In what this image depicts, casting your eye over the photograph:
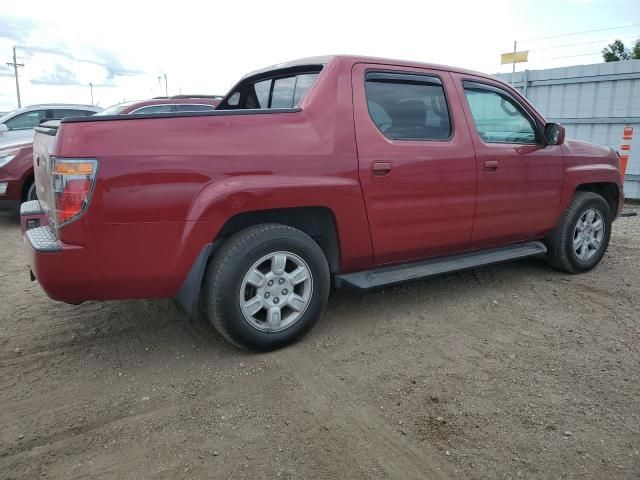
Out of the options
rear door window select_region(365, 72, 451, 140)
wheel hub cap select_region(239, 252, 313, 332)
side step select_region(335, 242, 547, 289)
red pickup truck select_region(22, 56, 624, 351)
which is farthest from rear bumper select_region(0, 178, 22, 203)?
rear door window select_region(365, 72, 451, 140)

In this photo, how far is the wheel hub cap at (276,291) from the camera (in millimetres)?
3078

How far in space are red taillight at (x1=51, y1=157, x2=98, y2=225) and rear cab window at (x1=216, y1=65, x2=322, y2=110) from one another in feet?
4.16

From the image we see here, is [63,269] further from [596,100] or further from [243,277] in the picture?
[596,100]

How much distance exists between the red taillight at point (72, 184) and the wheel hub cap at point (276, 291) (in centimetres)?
96

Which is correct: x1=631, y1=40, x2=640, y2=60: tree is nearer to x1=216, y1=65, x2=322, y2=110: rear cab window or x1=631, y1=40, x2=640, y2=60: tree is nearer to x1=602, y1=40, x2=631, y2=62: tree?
x1=602, y1=40, x2=631, y2=62: tree

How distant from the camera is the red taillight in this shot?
8.54 feet

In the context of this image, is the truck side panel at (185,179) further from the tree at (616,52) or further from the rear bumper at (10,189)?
the tree at (616,52)

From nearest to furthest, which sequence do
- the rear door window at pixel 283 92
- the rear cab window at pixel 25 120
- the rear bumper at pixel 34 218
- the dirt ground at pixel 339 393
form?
the dirt ground at pixel 339 393 → the rear bumper at pixel 34 218 → the rear door window at pixel 283 92 → the rear cab window at pixel 25 120

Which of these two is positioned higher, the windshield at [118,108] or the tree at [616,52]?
the tree at [616,52]

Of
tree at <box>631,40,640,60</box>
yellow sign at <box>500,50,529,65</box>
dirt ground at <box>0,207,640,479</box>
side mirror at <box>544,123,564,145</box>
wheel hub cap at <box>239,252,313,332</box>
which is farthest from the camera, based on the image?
tree at <box>631,40,640,60</box>

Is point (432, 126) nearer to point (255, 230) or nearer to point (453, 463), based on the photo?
point (255, 230)

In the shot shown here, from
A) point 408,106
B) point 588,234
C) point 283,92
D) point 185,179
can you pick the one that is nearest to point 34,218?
point 185,179

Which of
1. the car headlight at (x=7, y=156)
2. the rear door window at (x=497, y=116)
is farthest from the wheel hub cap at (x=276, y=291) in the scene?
the car headlight at (x=7, y=156)

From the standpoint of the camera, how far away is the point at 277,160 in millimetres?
3014
